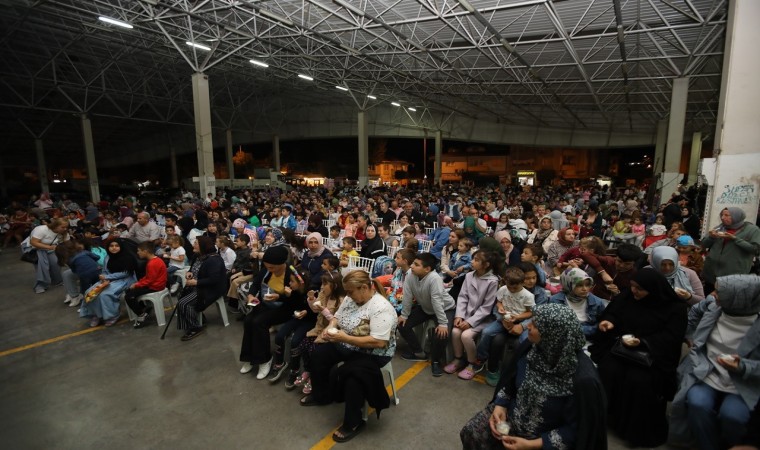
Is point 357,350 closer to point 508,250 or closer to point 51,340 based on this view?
point 508,250

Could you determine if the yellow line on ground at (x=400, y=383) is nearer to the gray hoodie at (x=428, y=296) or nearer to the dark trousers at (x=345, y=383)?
the dark trousers at (x=345, y=383)

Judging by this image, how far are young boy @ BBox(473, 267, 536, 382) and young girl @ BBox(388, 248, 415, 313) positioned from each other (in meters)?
1.03

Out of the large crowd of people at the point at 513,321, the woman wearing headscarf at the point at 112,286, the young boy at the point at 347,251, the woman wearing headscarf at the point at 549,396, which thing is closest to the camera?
the woman wearing headscarf at the point at 549,396

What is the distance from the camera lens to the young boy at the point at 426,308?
12.7ft

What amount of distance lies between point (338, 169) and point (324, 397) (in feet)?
145

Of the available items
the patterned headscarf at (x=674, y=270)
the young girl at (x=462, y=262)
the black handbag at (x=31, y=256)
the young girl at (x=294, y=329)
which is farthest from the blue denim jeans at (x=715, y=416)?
the black handbag at (x=31, y=256)

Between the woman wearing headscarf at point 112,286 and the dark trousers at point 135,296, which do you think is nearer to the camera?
the dark trousers at point 135,296

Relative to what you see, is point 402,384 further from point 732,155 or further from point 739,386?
point 732,155

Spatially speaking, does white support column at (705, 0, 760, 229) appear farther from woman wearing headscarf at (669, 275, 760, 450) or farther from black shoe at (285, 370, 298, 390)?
black shoe at (285, 370, 298, 390)

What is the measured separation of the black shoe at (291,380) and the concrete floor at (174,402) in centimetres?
9

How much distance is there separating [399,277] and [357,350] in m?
1.66

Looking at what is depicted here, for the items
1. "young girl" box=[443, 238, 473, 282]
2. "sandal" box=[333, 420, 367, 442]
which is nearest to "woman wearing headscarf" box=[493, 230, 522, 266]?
"young girl" box=[443, 238, 473, 282]

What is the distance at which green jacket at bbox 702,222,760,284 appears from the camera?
432 cm

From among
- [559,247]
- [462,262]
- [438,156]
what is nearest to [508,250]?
[462,262]
